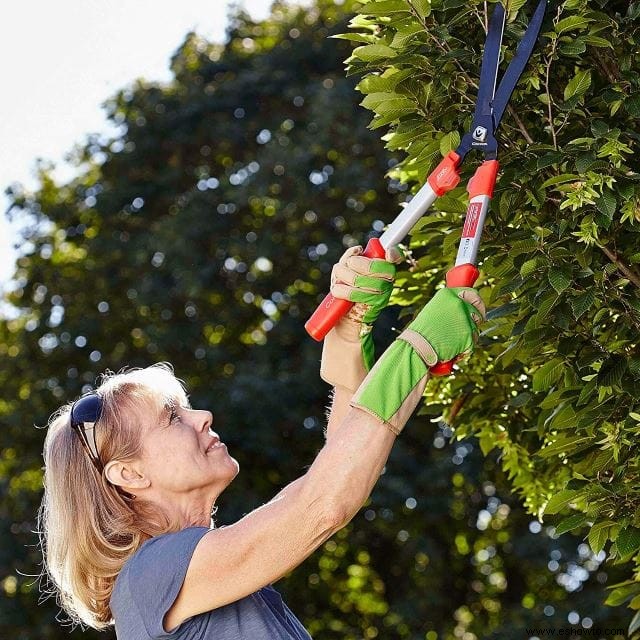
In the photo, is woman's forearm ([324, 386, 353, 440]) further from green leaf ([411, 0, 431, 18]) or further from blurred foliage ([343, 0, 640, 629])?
green leaf ([411, 0, 431, 18])

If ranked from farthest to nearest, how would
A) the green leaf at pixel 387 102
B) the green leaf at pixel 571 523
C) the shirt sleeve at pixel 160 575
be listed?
the green leaf at pixel 571 523 → the green leaf at pixel 387 102 → the shirt sleeve at pixel 160 575

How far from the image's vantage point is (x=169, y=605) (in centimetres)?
232

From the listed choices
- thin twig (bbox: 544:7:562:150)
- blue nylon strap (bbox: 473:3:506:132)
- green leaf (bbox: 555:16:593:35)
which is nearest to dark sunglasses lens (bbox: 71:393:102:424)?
blue nylon strap (bbox: 473:3:506:132)

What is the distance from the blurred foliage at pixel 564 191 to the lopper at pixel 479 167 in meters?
0.06

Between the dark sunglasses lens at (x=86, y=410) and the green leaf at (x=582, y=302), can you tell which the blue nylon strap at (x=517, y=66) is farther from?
the dark sunglasses lens at (x=86, y=410)

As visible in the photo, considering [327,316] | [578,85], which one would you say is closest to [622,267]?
[578,85]

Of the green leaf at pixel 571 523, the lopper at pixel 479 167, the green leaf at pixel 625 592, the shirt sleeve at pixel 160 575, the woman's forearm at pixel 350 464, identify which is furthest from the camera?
the green leaf at pixel 625 592

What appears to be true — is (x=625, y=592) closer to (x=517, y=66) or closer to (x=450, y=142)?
(x=450, y=142)

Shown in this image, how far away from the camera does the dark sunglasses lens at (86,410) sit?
2705mm

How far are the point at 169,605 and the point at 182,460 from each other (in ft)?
1.40

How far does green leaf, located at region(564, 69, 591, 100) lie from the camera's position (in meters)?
2.74

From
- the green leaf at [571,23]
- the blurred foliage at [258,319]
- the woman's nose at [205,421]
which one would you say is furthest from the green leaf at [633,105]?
the blurred foliage at [258,319]

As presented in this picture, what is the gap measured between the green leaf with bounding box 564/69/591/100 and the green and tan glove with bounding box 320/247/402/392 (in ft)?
2.07

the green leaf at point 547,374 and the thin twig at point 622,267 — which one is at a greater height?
the thin twig at point 622,267
